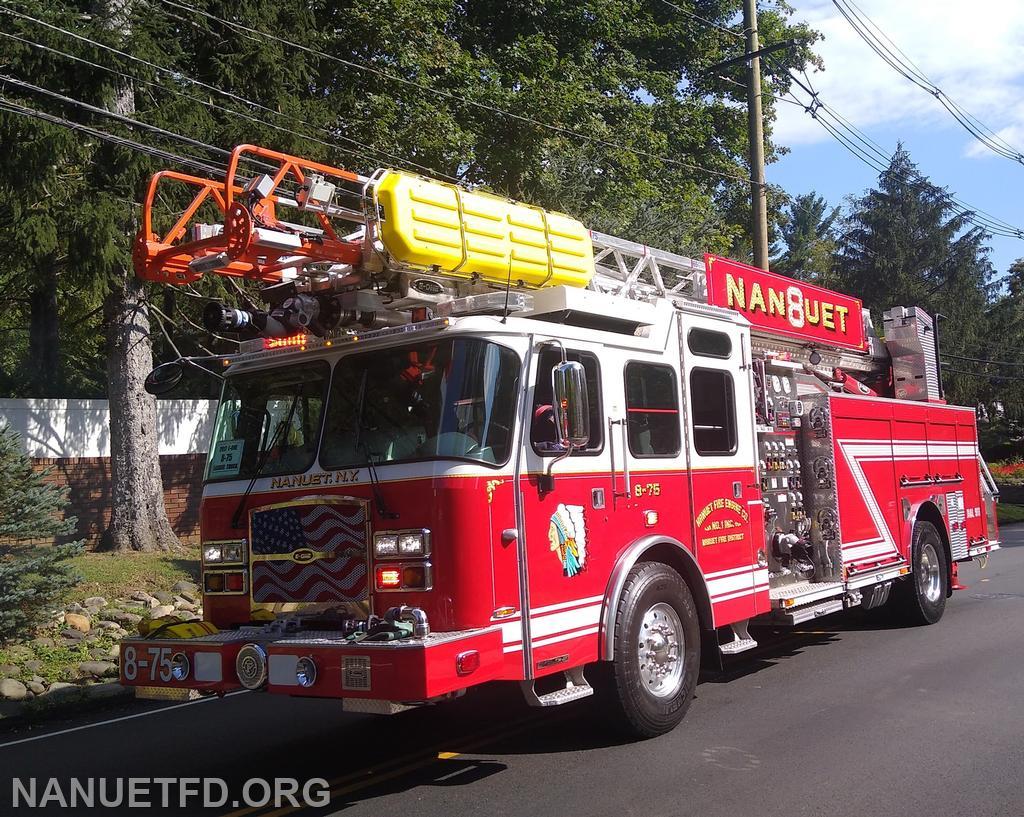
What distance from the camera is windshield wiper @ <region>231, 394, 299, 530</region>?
244 inches

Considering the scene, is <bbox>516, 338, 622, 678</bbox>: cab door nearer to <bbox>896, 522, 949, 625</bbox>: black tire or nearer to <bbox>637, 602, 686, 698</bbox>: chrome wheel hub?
<bbox>637, 602, 686, 698</bbox>: chrome wheel hub

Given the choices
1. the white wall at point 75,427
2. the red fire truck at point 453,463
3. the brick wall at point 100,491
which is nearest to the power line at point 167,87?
the white wall at point 75,427

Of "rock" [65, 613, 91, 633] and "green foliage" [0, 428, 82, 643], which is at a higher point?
"green foliage" [0, 428, 82, 643]

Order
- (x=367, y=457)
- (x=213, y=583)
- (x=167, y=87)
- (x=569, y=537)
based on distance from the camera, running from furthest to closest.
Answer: (x=167, y=87)
(x=213, y=583)
(x=569, y=537)
(x=367, y=457)

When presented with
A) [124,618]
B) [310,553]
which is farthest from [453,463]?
[124,618]

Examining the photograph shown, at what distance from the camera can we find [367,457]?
18.8 feet

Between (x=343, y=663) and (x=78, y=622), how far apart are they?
7.40 metres

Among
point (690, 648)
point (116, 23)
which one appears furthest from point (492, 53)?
point (690, 648)

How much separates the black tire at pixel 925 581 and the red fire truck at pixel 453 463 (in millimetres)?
3324

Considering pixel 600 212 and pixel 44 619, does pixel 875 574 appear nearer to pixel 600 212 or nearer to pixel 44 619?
pixel 44 619

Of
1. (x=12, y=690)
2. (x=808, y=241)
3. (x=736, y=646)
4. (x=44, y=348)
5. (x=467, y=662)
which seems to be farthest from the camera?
(x=808, y=241)

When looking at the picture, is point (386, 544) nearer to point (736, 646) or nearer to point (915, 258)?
point (736, 646)

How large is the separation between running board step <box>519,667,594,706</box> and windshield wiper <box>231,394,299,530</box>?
79.9 inches

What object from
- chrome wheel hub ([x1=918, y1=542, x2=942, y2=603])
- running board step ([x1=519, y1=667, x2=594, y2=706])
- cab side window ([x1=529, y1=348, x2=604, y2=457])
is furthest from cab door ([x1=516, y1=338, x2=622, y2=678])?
chrome wheel hub ([x1=918, y1=542, x2=942, y2=603])
